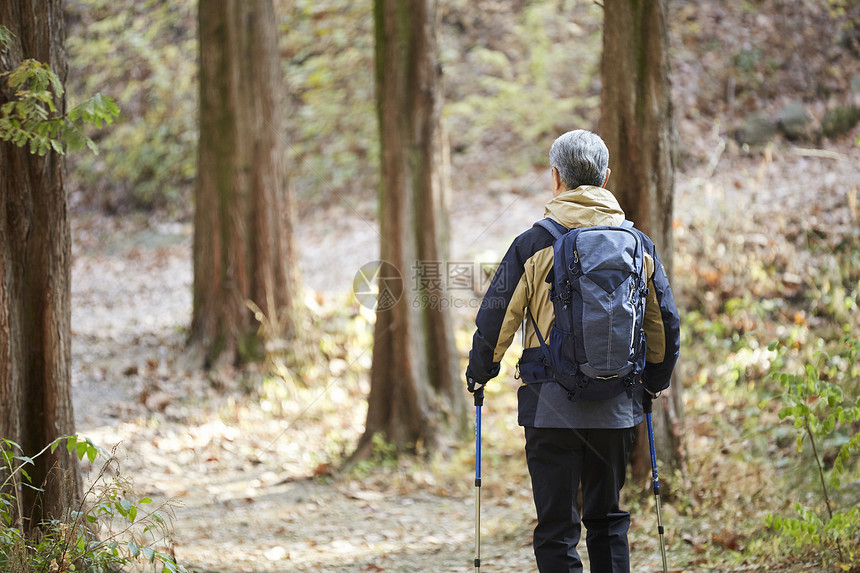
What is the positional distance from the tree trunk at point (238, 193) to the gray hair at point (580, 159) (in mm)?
5658

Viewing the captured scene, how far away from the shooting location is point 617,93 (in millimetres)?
4605

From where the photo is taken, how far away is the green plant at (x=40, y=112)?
339 centimetres

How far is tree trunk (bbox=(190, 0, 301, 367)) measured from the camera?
8242 millimetres

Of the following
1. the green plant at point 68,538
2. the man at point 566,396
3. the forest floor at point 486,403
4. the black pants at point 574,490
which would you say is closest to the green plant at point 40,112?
the green plant at point 68,538

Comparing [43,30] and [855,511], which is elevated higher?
[43,30]

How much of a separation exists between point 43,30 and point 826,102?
36.6 ft

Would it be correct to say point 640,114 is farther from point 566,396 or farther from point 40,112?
point 40,112

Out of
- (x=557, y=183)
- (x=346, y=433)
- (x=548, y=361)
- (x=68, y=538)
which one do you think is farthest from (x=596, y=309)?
(x=346, y=433)

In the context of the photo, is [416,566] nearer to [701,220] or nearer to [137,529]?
[137,529]

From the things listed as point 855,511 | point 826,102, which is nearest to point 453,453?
point 855,511

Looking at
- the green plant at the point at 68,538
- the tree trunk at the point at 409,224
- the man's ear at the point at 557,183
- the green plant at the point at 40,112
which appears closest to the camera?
the green plant at the point at 68,538

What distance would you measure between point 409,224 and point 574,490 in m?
3.64

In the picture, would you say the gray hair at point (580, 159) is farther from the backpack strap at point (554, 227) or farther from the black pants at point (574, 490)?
the black pants at point (574, 490)

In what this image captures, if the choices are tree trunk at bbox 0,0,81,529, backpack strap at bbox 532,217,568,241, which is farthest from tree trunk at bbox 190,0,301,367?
backpack strap at bbox 532,217,568,241
